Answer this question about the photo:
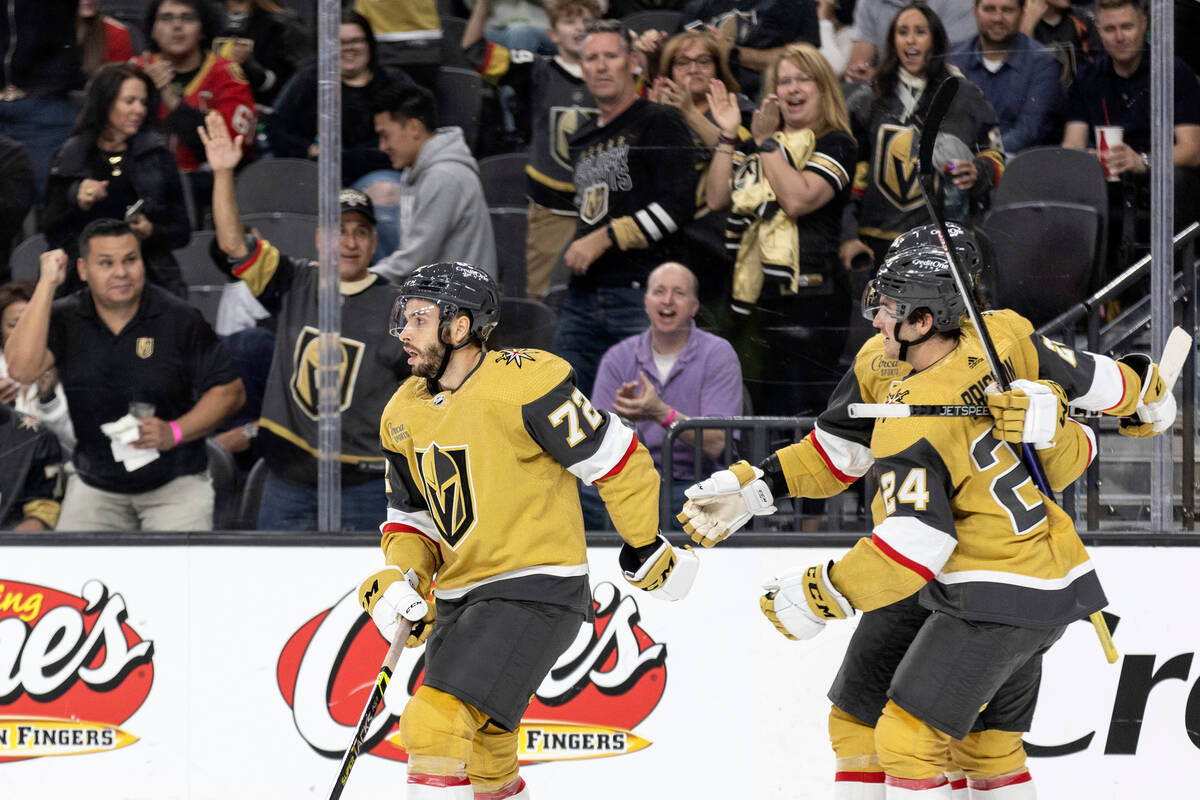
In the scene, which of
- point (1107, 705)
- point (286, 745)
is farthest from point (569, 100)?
point (1107, 705)

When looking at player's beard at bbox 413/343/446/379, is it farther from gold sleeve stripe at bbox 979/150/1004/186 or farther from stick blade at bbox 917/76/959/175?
gold sleeve stripe at bbox 979/150/1004/186

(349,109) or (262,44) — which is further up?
(262,44)

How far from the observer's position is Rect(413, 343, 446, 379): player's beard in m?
3.14

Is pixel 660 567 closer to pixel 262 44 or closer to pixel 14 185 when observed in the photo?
pixel 262 44

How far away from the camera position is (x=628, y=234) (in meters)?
4.45

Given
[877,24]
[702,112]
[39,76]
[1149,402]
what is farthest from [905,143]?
[39,76]

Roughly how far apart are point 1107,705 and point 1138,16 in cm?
210

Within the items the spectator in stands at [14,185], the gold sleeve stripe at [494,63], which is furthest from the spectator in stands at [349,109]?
the spectator in stands at [14,185]

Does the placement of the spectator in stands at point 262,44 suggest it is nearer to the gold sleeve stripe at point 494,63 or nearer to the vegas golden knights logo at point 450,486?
the gold sleeve stripe at point 494,63

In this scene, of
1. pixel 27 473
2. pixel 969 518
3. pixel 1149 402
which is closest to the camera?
pixel 969 518

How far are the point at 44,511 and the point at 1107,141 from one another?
11.6 feet

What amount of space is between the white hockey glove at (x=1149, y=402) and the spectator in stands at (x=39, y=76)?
3369 mm

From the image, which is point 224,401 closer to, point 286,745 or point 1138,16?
point 286,745

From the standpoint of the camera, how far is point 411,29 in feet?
14.8
